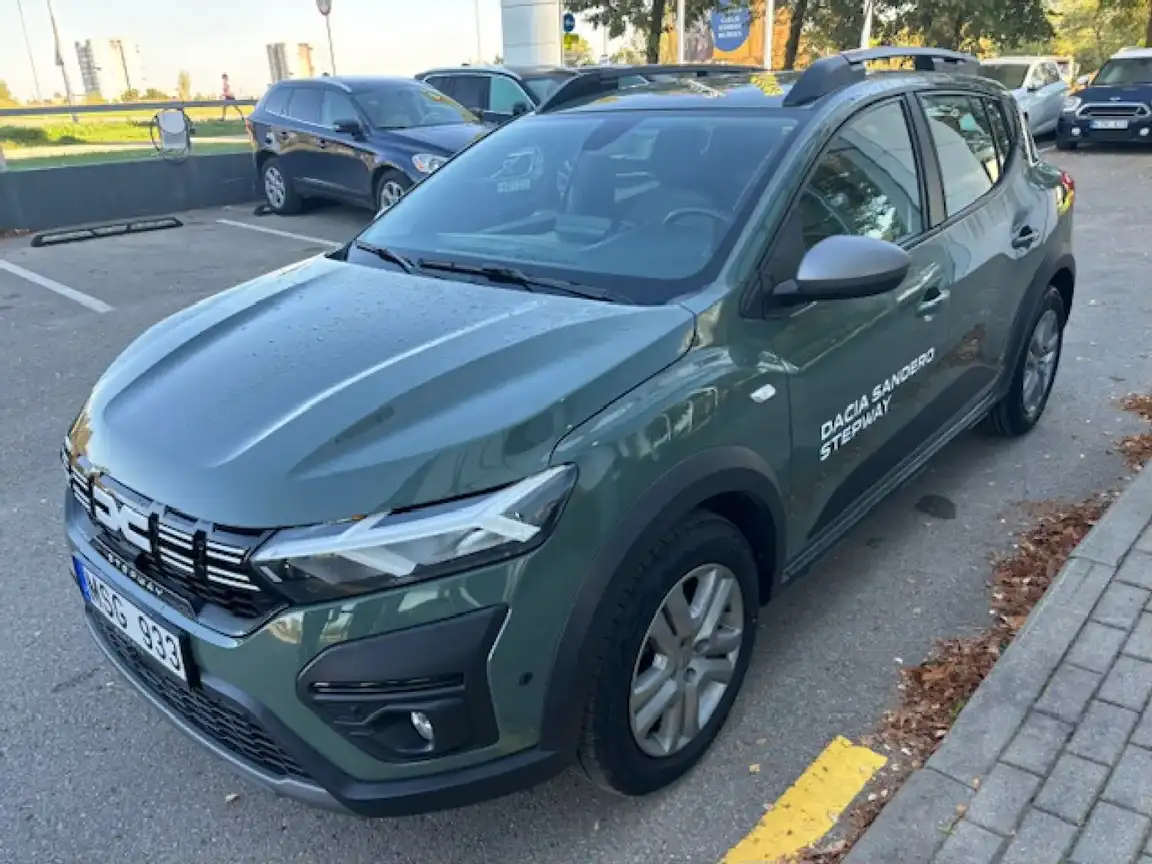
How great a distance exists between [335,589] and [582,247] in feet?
4.69

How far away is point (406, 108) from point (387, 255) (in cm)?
822

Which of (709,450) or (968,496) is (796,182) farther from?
(968,496)

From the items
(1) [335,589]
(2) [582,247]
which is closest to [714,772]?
(1) [335,589]

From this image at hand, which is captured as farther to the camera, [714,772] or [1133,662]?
[1133,662]

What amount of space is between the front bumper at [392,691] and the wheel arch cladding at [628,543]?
0.04 metres

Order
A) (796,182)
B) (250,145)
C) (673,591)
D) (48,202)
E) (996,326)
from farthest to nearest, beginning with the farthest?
1. (250,145)
2. (48,202)
3. (996,326)
4. (796,182)
5. (673,591)

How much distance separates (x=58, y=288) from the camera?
8211 mm

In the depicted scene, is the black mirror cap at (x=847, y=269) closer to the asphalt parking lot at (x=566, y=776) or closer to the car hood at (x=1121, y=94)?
the asphalt parking lot at (x=566, y=776)

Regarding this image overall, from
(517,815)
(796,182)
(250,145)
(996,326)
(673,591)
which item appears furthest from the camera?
(250,145)

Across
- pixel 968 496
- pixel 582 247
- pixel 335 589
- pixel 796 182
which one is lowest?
pixel 968 496

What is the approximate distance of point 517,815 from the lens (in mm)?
2441

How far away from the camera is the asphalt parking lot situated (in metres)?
2.37

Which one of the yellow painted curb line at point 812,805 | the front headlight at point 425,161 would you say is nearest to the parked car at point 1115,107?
the front headlight at point 425,161

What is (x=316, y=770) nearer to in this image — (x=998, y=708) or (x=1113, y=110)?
(x=998, y=708)
